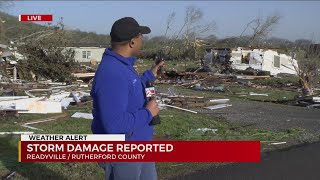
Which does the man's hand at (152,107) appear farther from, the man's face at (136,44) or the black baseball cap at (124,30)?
the black baseball cap at (124,30)

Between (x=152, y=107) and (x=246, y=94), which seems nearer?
(x=152, y=107)

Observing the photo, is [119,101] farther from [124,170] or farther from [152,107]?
[124,170]

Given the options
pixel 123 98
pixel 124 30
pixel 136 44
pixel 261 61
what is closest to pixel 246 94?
pixel 261 61

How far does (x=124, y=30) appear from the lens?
385 cm

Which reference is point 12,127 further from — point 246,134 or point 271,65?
point 271,65

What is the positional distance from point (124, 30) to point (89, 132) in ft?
25.2

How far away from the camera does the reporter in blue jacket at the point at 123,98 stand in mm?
3633

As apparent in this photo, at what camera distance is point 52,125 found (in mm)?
12414

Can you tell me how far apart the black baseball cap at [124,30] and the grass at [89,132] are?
4126 millimetres

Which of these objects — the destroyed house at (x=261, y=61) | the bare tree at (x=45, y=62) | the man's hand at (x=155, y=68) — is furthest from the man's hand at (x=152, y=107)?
the destroyed house at (x=261, y=61)

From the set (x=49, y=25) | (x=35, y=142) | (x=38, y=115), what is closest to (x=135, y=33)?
(x=35, y=142)

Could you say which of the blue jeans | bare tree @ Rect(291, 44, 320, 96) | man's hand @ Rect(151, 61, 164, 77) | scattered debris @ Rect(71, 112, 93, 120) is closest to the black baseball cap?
the blue jeans

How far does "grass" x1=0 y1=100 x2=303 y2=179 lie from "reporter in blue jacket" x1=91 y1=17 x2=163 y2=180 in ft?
12.7

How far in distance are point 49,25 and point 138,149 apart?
2674cm
